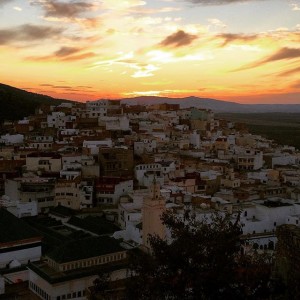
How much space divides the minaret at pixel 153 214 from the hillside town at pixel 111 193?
47 mm

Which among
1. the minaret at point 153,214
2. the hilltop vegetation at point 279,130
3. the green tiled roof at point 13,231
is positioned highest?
the minaret at point 153,214

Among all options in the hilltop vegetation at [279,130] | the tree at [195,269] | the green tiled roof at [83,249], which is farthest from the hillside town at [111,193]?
the hilltop vegetation at [279,130]

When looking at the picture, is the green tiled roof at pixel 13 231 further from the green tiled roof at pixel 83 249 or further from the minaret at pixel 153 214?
the minaret at pixel 153 214

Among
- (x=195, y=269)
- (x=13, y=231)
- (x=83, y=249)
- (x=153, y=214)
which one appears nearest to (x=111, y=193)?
(x=13, y=231)

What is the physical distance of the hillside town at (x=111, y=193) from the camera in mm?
18719

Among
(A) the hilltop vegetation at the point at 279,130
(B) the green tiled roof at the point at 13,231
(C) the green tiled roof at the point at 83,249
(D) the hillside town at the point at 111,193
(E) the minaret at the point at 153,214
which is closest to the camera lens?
(C) the green tiled roof at the point at 83,249

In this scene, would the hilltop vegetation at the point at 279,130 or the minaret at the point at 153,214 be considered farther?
the hilltop vegetation at the point at 279,130

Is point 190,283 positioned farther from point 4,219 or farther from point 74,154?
point 74,154

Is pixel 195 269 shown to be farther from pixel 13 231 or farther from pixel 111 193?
pixel 111 193

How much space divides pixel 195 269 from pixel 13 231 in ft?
44.4

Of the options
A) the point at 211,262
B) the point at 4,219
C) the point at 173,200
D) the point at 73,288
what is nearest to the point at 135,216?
the point at 173,200

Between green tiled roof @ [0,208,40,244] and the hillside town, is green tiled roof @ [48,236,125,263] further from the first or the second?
green tiled roof @ [0,208,40,244]

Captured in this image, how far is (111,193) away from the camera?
103 feet

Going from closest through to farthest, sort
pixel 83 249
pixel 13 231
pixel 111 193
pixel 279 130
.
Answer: pixel 83 249 < pixel 13 231 < pixel 111 193 < pixel 279 130
